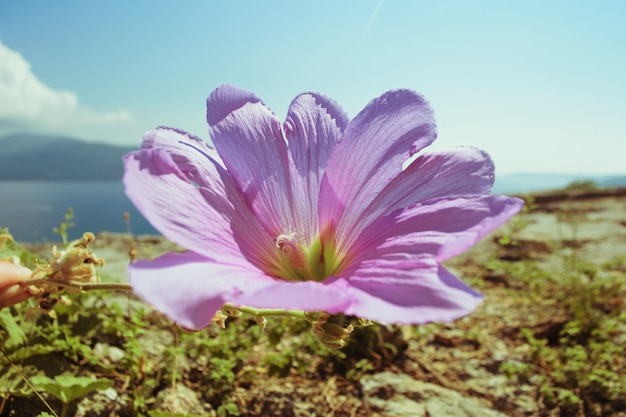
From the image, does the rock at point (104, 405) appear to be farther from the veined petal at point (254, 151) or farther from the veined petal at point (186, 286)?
→ the veined petal at point (186, 286)

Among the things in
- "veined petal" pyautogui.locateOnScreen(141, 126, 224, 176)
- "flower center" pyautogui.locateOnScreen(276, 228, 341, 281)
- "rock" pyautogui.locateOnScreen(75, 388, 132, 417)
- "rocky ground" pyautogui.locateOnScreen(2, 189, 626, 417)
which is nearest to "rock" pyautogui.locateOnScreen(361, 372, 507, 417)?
"rocky ground" pyautogui.locateOnScreen(2, 189, 626, 417)

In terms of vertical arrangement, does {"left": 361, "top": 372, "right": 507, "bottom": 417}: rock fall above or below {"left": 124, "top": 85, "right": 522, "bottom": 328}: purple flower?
below

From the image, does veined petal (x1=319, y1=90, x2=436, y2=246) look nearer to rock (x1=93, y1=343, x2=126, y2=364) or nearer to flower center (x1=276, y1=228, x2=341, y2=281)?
flower center (x1=276, y1=228, x2=341, y2=281)

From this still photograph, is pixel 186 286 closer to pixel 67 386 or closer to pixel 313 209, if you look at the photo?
pixel 313 209

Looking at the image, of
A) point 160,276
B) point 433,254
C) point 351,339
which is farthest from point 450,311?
point 351,339

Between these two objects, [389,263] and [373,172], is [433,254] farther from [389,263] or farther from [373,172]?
[373,172]

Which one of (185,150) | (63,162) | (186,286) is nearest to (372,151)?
(185,150)

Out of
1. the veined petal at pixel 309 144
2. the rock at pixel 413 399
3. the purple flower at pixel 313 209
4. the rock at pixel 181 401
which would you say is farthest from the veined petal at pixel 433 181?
the rock at pixel 413 399
